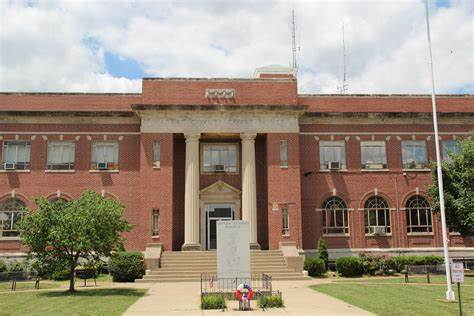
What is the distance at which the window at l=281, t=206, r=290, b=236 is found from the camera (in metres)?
34.6

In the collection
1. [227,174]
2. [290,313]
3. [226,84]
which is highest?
[226,84]

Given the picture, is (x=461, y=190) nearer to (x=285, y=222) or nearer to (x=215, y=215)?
(x=285, y=222)

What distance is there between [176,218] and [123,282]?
24.2ft

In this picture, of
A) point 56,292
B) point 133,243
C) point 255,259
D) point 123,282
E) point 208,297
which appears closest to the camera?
point 208,297

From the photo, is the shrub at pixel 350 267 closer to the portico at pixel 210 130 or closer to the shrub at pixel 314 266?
the shrub at pixel 314 266

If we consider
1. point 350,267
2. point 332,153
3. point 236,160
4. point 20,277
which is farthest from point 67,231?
point 332,153

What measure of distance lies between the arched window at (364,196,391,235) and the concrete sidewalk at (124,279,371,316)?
12404 millimetres

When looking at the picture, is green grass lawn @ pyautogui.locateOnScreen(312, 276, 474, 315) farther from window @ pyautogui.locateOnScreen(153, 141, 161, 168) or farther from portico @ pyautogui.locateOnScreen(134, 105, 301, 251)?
window @ pyautogui.locateOnScreen(153, 141, 161, 168)

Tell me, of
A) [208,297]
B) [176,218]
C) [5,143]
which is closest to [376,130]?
[176,218]

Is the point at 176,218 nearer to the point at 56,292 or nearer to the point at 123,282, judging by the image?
the point at 123,282

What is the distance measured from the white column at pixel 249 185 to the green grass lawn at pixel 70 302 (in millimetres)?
11175

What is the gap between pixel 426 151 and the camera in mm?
38062

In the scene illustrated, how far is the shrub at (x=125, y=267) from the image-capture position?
97.4 feet

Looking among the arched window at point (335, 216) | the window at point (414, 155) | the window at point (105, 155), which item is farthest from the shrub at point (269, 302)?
the window at point (414, 155)
